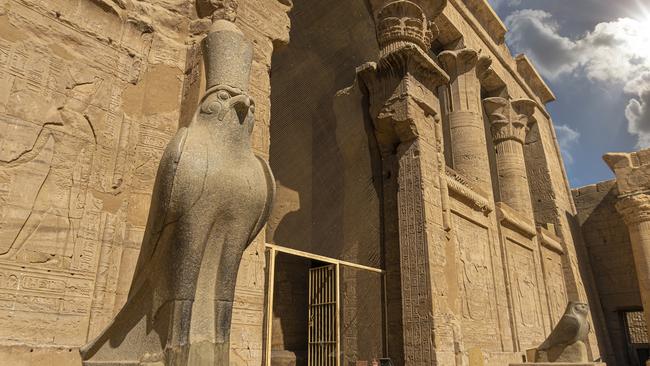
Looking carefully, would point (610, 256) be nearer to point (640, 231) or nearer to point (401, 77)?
point (640, 231)

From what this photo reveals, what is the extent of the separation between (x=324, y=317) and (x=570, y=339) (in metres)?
4.45

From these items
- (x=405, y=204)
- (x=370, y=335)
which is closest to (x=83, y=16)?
(x=405, y=204)

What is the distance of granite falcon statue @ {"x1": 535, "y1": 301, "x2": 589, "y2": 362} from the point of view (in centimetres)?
761

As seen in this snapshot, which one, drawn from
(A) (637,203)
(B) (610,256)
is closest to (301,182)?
(A) (637,203)

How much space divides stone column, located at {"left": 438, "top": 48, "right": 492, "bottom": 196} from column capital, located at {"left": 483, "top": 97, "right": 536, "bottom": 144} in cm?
228

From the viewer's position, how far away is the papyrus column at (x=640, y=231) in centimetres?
1149

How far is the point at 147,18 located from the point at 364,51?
214 inches

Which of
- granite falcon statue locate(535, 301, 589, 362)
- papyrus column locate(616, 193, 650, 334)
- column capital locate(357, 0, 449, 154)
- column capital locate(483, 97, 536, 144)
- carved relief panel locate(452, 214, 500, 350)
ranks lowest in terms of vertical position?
granite falcon statue locate(535, 301, 589, 362)

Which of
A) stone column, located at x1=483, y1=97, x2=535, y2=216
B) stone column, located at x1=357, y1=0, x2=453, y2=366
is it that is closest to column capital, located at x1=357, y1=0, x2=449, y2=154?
stone column, located at x1=357, y1=0, x2=453, y2=366

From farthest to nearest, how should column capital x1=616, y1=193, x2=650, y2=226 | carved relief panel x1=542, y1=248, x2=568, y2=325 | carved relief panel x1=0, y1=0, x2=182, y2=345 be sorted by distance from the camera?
column capital x1=616, y1=193, x2=650, y2=226 → carved relief panel x1=542, y1=248, x2=568, y2=325 → carved relief panel x1=0, y1=0, x2=182, y2=345

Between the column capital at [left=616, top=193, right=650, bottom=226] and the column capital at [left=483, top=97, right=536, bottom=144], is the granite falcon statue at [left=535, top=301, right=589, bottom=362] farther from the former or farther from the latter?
the column capital at [left=483, top=97, right=536, bottom=144]

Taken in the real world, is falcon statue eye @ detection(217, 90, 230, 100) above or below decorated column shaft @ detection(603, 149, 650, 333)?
below

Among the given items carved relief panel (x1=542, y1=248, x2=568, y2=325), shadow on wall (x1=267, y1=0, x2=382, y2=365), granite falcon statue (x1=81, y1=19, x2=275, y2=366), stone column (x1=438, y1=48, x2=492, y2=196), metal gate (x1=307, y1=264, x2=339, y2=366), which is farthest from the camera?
carved relief panel (x1=542, y1=248, x2=568, y2=325)

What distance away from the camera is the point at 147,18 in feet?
13.8
